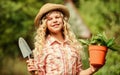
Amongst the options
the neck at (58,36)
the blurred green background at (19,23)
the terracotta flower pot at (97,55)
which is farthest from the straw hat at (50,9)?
the blurred green background at (19,23)

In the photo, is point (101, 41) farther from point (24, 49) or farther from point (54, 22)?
point (24, 49)

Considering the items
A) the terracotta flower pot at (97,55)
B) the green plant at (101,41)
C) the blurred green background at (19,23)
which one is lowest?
the blurred green background at (19,23)

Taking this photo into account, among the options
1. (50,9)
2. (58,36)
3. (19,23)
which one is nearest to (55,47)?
→ (58,36)

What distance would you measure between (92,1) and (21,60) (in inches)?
91.1

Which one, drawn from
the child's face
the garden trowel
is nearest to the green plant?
the child's face

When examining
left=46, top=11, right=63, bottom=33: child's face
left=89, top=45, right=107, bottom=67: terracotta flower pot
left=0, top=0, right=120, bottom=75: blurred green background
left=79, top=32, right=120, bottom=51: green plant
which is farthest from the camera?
left=0, top=0, right=120, bottom=75: blurred green background

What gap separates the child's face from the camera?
267 inches

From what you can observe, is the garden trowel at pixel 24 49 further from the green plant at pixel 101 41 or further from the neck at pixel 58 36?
the green plant at pixel 101 41

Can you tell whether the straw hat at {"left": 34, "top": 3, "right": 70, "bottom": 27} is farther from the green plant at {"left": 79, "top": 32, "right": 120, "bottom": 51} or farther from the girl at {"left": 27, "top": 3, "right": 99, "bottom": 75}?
the green plant at {"left": 79, "top": 32, "right": 120, "bottom": 51}

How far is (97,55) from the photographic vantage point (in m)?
6.53

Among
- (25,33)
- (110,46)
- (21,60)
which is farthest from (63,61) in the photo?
(21,60)

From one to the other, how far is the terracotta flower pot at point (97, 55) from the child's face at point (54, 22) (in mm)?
437

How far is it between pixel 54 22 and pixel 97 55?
0.61 m

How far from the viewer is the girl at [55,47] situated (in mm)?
6645
